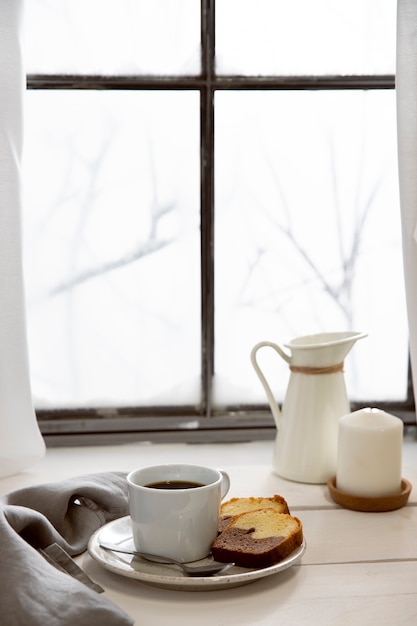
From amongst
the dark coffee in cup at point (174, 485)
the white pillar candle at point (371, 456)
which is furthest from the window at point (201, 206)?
the dark coffee in cup at point (174, 485)

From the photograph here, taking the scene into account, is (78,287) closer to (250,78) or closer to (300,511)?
(250,78)

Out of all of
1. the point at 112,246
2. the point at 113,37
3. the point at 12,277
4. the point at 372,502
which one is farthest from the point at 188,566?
the point at 113,37

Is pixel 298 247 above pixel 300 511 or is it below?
above

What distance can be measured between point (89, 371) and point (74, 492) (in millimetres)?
508

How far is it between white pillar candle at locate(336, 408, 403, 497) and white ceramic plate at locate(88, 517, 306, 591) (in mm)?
224

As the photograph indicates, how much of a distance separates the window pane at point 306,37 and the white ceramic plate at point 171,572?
2.98ft

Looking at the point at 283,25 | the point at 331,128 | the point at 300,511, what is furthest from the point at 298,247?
the point at 300,511

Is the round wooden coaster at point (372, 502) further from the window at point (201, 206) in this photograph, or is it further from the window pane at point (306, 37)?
the window pane at point (306, 37)

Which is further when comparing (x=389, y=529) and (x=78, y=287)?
(x=78, y=287)

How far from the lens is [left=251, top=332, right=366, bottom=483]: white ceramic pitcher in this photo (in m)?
1.20

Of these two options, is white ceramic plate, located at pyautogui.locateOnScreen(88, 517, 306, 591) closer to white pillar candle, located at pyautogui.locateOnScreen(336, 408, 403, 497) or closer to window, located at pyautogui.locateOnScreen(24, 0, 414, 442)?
white pillar candle, located at pyautogui.locateOnScreen(336, 408, 403, 497)

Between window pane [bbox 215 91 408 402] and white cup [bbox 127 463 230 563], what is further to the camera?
window pane [bbox 215 91 408 402]

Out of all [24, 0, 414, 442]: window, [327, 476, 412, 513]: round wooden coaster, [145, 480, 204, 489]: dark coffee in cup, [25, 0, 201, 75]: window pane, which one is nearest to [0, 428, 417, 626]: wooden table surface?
[327, 476, 412, 513]: round wooden coaster

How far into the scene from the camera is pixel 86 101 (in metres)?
1.44
